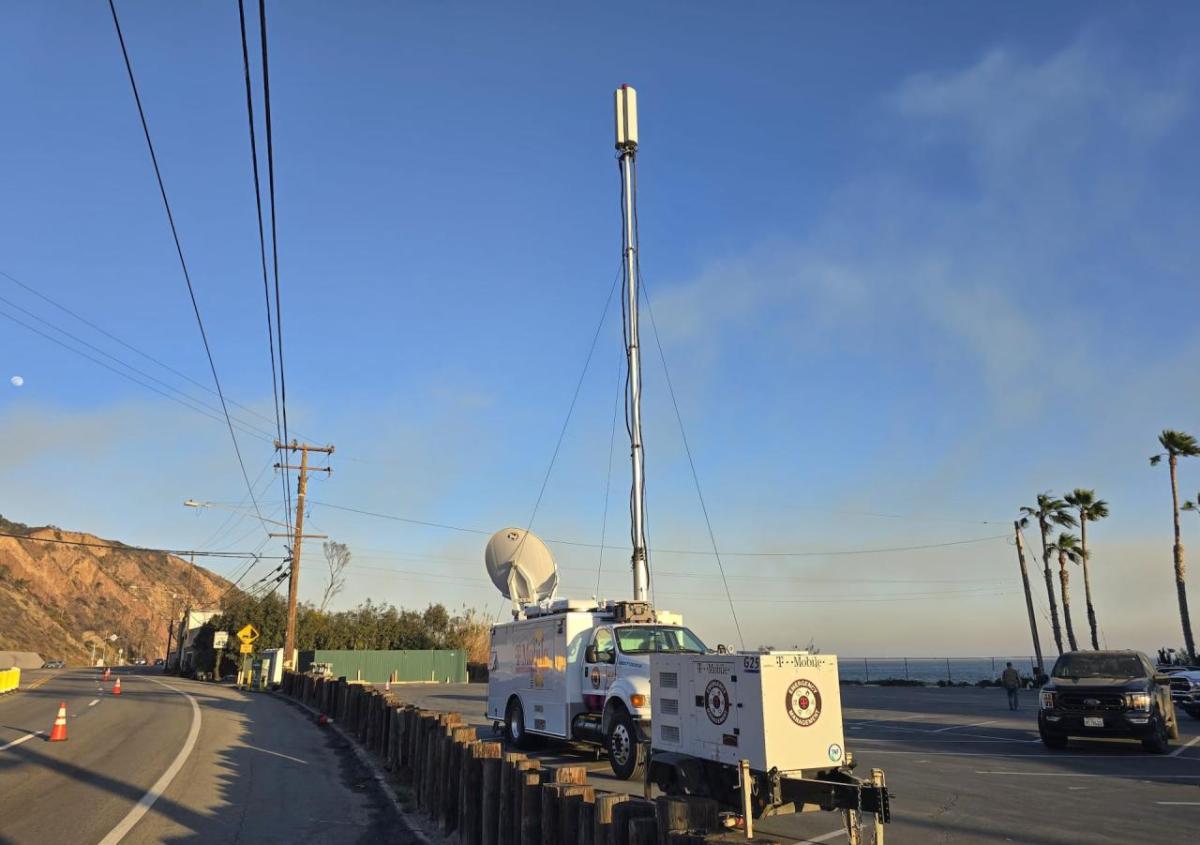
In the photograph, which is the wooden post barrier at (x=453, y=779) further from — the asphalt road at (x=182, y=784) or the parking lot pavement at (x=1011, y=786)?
the parking lot pavement at (x=1011, y=786)

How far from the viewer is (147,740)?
677 inches

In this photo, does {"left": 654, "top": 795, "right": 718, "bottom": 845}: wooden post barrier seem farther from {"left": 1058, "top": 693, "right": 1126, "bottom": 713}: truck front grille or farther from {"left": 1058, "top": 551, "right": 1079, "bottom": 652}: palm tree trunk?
{"left": 1058, "top": 551, "right": 1079, "bottom": 652}: palm tree trunk

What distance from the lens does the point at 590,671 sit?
14.8m

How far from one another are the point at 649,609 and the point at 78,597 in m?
131

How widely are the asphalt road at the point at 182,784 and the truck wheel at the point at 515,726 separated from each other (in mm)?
3295

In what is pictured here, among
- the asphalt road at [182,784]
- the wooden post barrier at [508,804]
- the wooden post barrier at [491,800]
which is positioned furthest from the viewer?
the asphalt road at [182,784]

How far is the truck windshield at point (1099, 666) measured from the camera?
17.0 meters

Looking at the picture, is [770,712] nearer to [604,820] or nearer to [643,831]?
[604,820]

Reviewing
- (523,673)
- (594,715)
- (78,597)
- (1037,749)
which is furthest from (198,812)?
(78,597)

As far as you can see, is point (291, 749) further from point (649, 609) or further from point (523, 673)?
point (649, 609)

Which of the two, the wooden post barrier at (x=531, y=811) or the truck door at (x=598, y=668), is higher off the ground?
the truck door at (x=598, y=668)

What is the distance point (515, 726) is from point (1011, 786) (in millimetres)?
9338

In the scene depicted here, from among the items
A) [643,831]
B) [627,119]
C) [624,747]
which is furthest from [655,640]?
[627,119]

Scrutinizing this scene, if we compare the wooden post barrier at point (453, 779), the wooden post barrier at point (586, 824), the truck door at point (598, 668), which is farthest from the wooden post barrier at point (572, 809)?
the truck door at point (598, 668)
